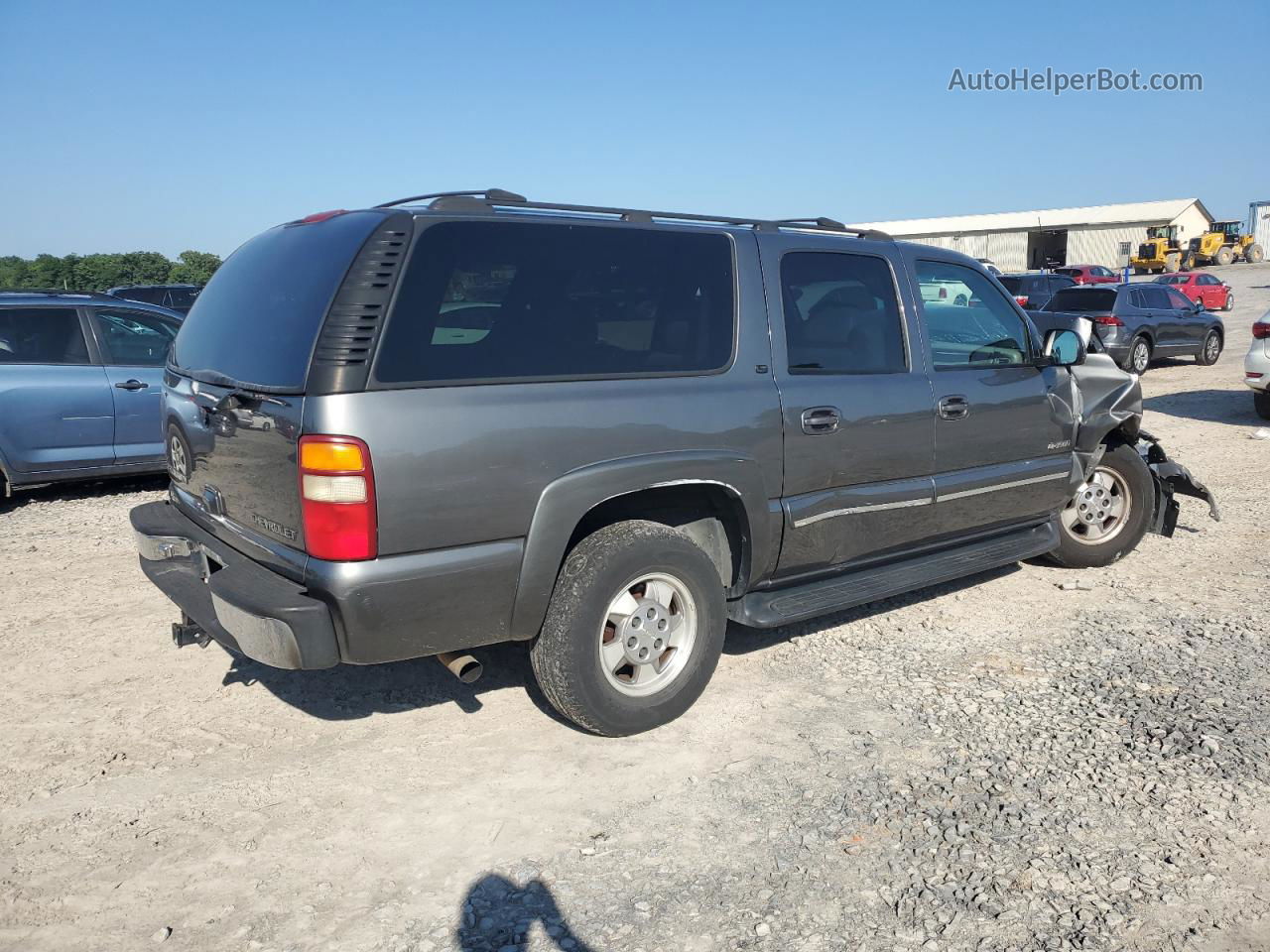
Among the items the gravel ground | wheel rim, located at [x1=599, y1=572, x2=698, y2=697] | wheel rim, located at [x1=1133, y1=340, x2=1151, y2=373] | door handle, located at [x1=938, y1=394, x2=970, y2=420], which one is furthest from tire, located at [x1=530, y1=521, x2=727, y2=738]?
wheel rim, located at [x1=1133, y1=340, x2=1151, y2=373]

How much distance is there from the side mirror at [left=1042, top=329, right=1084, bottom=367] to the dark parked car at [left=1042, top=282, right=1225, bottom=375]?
40.5ft

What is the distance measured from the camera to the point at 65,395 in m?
7.48

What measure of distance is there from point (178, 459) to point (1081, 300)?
54.4 feet

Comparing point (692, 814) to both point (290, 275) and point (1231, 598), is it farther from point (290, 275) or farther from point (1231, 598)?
point (1231, 598)

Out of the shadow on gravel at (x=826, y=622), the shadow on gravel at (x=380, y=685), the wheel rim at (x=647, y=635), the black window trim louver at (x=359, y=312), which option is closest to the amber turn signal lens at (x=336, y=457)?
the black window trim louver at (x=359, y=312)

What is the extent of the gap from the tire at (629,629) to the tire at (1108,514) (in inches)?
120

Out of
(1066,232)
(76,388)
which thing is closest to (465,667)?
(76,388)

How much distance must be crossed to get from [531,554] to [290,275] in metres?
1.33

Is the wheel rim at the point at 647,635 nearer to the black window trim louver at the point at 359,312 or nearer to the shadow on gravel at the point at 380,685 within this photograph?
the shadow on gravel at the point at 380,685

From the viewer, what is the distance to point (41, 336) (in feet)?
24.9

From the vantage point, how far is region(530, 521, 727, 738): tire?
11.8 ft

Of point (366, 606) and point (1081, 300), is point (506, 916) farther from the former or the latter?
point (1081, 300)

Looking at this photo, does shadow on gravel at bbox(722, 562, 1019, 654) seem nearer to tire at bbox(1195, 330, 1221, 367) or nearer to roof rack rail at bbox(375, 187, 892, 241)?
roof rack rail at bbox(375, 187, 892, 241)

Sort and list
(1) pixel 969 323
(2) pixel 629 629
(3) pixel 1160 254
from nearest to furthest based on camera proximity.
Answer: (2) pixel 629 629
(1) pixel 969 323
(3) pixel 1160 254
